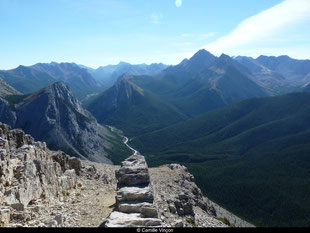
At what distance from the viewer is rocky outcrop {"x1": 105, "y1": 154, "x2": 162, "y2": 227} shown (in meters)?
24.6

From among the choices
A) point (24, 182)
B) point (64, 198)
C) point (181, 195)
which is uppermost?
point (24, 182)

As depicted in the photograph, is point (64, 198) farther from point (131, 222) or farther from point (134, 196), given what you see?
point (131, 222)

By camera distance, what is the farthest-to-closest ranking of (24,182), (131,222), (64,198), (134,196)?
(64,198) < (134,196) < (24,182) < (131,222)

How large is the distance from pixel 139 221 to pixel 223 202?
178 m

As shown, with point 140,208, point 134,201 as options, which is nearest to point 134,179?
point 134,201

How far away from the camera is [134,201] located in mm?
29359

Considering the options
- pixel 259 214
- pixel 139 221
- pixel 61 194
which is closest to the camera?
pixel 139 221

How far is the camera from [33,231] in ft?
63.2

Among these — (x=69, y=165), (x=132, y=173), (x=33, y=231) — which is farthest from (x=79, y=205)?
(x=69, y=165)

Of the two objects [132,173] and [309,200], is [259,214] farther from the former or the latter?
[132,173]

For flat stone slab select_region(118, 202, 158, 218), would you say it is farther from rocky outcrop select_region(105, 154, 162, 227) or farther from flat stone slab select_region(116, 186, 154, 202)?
flat stone slab select_region(116, 186, 154, 202)

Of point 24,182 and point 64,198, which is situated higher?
point 24,182

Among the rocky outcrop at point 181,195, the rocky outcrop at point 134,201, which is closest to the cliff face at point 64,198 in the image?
Result: the rocky outcrop at point 134,201

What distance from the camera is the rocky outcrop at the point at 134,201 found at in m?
24.6
